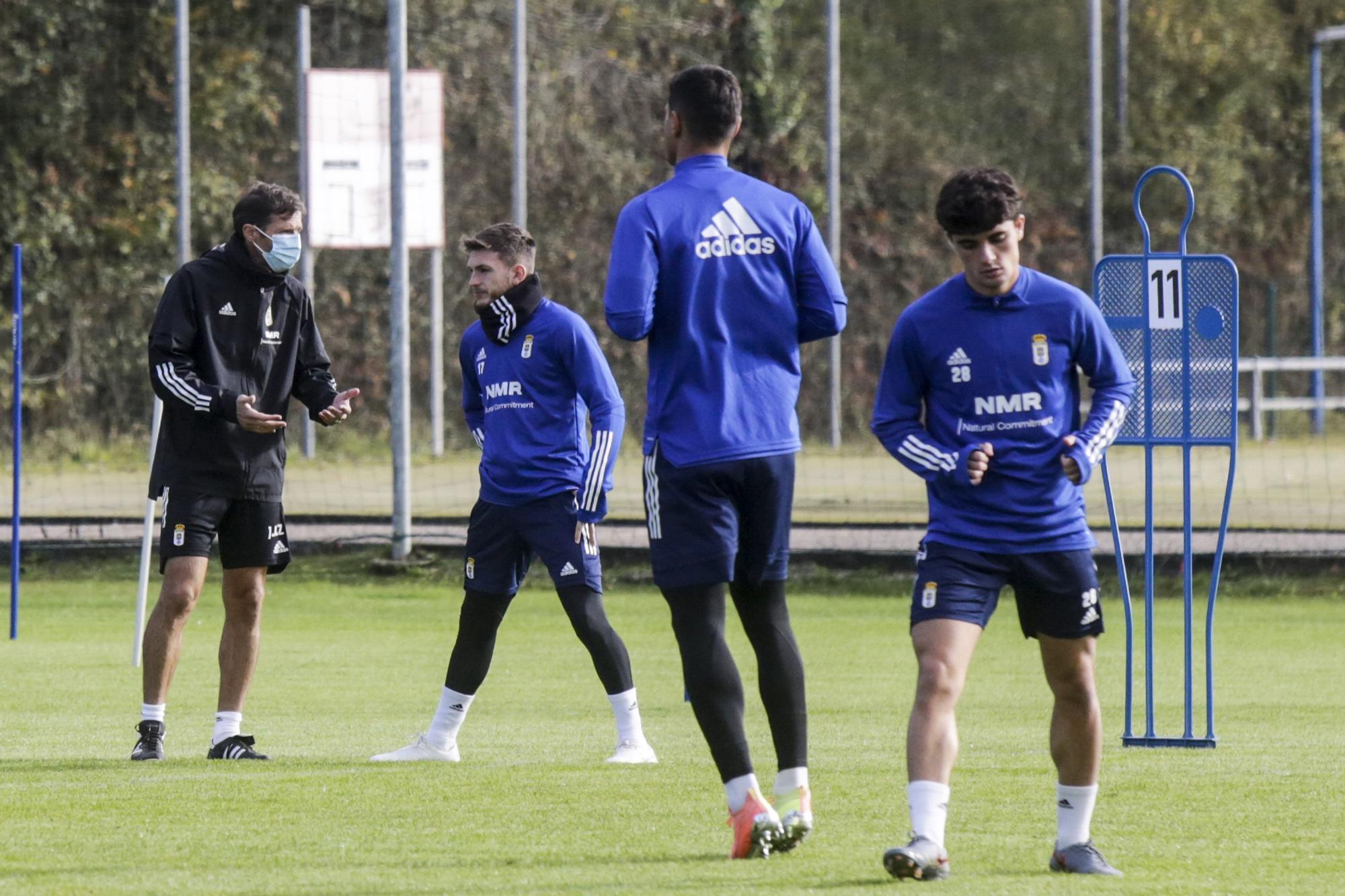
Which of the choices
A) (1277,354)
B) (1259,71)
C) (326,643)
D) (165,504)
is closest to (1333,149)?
(1259,71)

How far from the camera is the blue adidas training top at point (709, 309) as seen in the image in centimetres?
578

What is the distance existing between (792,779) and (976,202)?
5.23 ft

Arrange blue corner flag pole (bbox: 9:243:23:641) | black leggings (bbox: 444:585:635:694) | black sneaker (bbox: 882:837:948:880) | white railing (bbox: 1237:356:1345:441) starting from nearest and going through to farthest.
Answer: black sneaker (bbox: 882:837:948:880)
black leggings (bbox: 444:585:635:694)
blue corner flag pole (bbox: 9:243:23:641)
white railing (bbox: 1237:356:1345:441)

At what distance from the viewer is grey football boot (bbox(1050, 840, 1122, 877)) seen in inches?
218

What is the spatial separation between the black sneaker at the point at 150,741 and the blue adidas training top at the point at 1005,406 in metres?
3.39

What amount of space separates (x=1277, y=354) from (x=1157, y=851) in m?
26.0

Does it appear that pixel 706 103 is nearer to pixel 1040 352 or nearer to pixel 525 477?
pixel 1040 352

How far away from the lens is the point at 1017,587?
18.1 ft

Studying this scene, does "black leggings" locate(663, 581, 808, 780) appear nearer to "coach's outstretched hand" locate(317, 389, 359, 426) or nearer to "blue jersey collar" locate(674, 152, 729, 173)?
"blue jersey collar" locate(674, 152, 729, 173)

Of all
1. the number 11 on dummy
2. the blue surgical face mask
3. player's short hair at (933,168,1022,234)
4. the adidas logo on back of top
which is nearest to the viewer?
player's short hair at (933,168,1022,234)

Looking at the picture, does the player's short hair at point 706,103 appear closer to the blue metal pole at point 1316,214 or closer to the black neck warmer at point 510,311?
the black neck warmer at point 510,311

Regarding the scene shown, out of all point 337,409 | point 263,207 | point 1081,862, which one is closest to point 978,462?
point 1081,862

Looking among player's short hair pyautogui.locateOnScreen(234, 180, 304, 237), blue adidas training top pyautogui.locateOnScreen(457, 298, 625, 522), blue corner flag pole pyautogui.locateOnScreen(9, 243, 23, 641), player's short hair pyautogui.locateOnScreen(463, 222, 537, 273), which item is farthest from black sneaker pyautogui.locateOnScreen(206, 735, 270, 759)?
blue corner flag pole pyautogui.locateOnScreen(9, 243, 23, 641)

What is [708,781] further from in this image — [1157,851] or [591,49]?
[591,49]
